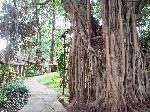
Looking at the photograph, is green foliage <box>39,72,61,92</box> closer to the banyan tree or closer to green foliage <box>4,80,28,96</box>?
green foliage <box>4,80,28,96</box>

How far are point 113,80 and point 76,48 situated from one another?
1572 mm

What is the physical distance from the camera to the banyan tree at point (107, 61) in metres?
6.90

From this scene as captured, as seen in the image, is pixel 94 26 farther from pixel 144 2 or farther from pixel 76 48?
pixel 144 2

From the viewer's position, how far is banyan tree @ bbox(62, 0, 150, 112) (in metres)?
6.90

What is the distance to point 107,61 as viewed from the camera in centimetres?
692

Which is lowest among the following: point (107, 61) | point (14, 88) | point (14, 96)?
point (14, 96)

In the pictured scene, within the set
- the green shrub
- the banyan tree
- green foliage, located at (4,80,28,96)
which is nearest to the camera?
the banyan tree

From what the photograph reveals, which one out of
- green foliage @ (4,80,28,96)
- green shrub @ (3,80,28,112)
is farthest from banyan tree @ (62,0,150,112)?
green foliage @ (4,80,28,96)

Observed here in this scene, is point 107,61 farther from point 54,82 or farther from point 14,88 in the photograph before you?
point 54,82

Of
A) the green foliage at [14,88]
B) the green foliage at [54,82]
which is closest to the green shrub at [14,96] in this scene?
the green foliage at [14,88]

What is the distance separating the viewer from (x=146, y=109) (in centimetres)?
704

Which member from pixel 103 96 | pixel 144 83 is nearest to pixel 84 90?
pixel 103 96

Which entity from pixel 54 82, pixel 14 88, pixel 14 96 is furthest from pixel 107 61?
pixel 54 82

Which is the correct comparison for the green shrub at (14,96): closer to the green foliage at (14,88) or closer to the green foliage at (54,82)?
the green foliage at (14,88)
